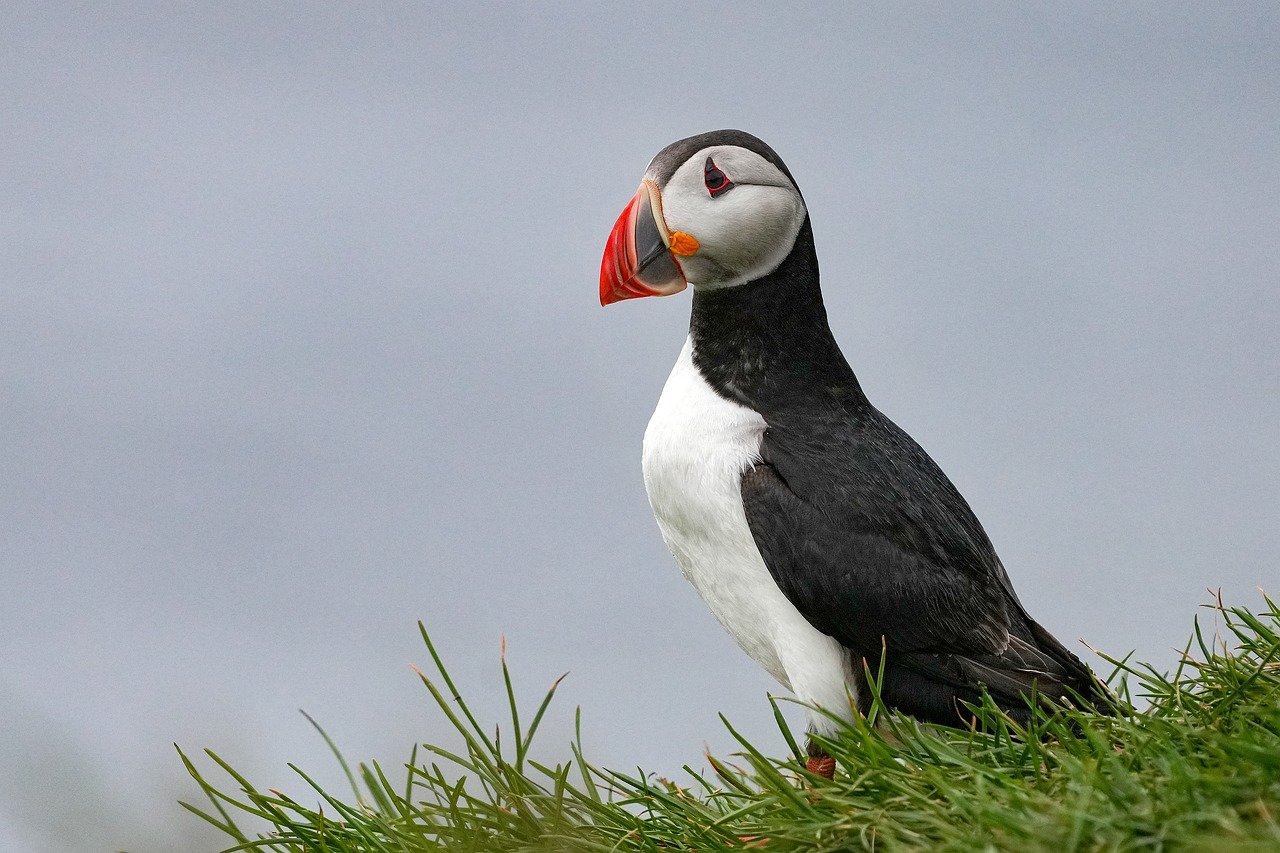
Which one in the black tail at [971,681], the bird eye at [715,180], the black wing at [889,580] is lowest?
the black tail at [971,681]

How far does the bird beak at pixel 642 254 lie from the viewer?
4340 mm

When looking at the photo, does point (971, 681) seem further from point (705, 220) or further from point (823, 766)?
point (705, 220)

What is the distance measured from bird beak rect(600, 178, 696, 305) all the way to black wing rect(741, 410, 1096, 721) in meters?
0.63

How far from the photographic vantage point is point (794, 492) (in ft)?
13.3

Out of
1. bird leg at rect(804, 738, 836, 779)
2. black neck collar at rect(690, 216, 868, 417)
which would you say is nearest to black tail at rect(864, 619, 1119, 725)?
bird leg at rect(804, 738, 836, 779)

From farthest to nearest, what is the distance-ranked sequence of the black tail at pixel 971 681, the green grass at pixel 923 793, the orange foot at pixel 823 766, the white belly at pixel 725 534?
the white belly at pixel 725 534, the black tail at pixel 971 681, the orange foot at pixel 823 766, the green grass at pixel 923 793

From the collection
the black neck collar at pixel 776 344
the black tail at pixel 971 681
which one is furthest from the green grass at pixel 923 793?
the black neck collar at pixel 776 344

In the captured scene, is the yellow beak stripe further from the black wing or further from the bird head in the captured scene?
the black wing

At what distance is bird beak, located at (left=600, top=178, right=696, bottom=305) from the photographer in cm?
434

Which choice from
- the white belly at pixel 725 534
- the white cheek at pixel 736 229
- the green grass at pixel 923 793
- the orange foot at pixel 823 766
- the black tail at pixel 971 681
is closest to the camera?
the green grass at pixel 923 793

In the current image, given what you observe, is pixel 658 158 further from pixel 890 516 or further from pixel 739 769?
pixel 739 769

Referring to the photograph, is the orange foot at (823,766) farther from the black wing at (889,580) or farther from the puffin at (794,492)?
the black wing at (889,580)

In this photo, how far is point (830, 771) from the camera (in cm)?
373

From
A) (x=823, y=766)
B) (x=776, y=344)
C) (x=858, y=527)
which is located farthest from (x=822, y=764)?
(x=776, y=344)
